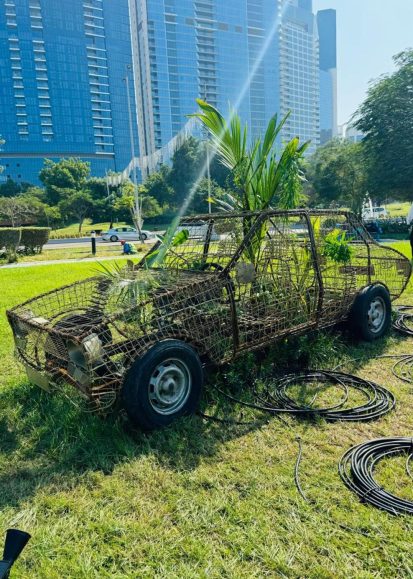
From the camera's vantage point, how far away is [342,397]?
11.7 ft

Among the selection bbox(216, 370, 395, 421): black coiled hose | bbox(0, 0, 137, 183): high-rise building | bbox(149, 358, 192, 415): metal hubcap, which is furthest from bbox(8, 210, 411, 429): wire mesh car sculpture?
bbox(0, 0, 137, 183): high-rise building

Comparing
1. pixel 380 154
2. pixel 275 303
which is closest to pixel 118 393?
pixel 275 303

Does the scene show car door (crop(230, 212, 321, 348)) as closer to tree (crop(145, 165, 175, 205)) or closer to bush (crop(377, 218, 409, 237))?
bush (crop(377, 218, 409, 237))

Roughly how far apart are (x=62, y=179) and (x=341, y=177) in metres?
35.4

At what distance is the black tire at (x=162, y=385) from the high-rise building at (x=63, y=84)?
307 feet

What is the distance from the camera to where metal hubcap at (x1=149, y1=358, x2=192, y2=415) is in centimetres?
294

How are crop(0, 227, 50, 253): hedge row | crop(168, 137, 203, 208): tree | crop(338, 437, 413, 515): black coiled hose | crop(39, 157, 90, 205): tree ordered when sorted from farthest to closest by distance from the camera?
crop(168, 137, 203, 208): tree → crop(39, 157, 90, 205): tree → crop(0, 227, 50, 253): hedge row → crop(338, 437, 413, 515): black coiled hose

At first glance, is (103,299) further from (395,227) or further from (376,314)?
(395,227)

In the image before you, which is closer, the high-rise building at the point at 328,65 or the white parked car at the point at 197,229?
the white parked car at the point at 197,229

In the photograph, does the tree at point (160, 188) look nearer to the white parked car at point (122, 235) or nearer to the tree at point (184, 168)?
the tree at point (184, 168)

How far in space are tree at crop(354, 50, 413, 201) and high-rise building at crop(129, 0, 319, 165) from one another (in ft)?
224

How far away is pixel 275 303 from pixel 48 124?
9948 centimetres

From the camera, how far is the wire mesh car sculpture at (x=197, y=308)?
290 cm

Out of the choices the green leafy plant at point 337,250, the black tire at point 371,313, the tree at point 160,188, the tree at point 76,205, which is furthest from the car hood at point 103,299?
the tree at point 160,188
